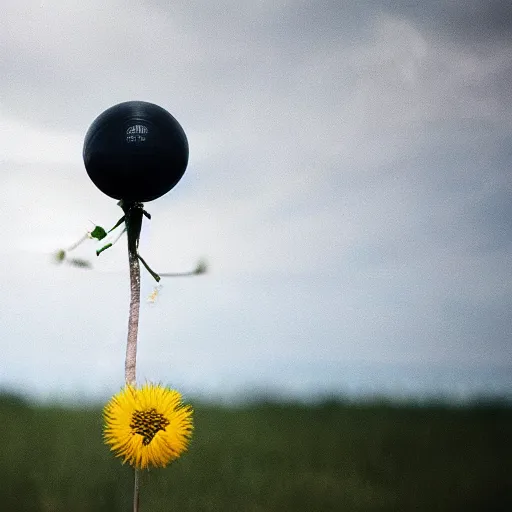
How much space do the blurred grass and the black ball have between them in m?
1.50

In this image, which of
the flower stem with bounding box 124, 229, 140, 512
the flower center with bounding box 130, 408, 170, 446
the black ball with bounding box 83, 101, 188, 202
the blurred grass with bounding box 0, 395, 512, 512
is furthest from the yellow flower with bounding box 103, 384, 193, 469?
the black ball with bounding box 83, 101, 188, 202

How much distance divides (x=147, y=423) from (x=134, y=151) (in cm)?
122

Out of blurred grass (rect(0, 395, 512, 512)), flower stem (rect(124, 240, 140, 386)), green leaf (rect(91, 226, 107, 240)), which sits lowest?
blurred grass (rect(0, 395, 512, 512))

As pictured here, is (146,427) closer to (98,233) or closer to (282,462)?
(98,233)

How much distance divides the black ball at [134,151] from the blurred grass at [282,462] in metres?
1.50

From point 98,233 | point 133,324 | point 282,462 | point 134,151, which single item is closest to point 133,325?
point 133,324

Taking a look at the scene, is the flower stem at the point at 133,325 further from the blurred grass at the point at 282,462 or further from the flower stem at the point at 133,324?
the blurred grass at the point at 282,462

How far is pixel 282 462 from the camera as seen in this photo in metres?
4.95

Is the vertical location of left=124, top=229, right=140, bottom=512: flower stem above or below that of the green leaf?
below

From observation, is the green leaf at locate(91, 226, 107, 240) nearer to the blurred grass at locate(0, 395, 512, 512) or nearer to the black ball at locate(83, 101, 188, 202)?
the black ball at locate(83, 101, 188, 202)

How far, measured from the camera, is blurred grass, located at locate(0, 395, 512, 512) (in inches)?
175

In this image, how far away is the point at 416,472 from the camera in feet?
15.8

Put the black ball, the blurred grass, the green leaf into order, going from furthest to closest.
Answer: the blurred grass
the green leaf
the black ball

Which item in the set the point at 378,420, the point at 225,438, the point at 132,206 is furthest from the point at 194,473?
the point at 132,206
